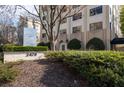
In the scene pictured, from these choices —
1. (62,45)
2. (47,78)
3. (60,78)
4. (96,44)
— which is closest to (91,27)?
(96,44)

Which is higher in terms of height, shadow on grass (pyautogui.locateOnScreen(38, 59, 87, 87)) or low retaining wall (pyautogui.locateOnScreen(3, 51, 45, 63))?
low retaining wall (pyautogui.locateOnScreen(3, 51, 45, 63))

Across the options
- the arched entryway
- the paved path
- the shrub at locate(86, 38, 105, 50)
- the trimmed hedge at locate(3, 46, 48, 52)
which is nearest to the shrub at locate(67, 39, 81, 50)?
the shrub at locate(86, 38, 105, 50)

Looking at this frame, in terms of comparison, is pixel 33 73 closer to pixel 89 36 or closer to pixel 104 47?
pixel 104 47

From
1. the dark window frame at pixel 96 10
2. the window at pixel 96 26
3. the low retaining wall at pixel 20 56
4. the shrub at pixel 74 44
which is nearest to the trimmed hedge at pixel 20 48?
the low retaining wall at pixel 20 56

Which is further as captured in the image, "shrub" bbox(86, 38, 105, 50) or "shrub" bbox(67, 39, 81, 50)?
"shrub" bbox(67, 39, 81, 50)

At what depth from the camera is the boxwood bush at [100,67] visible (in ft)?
23.4

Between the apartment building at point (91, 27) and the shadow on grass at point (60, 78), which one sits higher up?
the apartment building at point (91, 27)

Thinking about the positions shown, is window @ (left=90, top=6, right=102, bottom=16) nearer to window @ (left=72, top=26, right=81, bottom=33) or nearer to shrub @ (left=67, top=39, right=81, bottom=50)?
window @ (left=72, top=26, right=81, bottom=33)

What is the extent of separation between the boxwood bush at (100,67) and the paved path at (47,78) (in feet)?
1.27

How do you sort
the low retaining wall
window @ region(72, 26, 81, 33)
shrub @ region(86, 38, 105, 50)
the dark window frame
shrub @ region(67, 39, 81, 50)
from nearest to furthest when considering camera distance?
the low retaining wall, shrub @ region(86, 38, 105, 50), the dark window frame, shrub @ region(67, 39, 81, 50), window @ region(72, 26, 81, 33)

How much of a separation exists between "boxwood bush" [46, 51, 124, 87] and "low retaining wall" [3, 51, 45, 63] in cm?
662

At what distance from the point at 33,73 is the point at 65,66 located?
1582 mm

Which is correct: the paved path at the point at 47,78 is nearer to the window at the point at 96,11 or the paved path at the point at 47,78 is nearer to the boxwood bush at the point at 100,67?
the boxwood bush at the point at 100,67

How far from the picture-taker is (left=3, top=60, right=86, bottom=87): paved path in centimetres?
760
